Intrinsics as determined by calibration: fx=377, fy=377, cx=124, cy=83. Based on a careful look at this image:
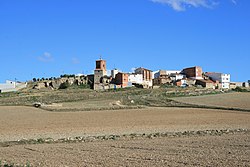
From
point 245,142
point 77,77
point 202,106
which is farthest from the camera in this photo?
point 77,77

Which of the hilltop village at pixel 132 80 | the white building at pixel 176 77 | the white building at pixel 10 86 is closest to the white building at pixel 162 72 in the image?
the hilltop village at pixel 132 80

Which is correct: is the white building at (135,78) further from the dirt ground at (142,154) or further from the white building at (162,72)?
the dirt ground at (142,154)

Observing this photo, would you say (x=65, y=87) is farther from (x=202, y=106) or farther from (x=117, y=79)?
(x=202, y=106)

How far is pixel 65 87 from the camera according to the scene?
114938 mm

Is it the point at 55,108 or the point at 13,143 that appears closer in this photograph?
the point at 13,143

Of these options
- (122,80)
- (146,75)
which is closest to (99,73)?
(122,80)

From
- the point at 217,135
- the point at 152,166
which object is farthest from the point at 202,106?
the point at 152,166

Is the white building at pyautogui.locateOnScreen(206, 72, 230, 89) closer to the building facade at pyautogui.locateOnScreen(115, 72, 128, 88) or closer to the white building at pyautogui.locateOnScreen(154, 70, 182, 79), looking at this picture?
the white building at pyautogui.locateOnScreen(154, 70, 182, 79)

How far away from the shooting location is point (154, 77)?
134 meters

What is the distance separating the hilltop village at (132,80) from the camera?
365ft

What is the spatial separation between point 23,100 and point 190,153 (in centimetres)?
6565

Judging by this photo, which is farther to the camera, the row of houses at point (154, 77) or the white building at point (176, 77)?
the white building at point (176, 77)

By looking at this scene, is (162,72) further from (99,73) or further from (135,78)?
(99,73)

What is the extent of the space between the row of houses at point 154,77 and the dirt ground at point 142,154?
84020 mm
